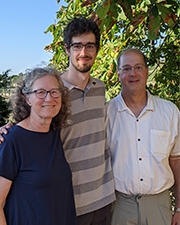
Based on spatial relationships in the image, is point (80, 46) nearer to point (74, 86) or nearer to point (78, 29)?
point (78, 29)

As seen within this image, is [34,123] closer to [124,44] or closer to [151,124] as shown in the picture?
[151,124]

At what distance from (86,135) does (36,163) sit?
0.55 m

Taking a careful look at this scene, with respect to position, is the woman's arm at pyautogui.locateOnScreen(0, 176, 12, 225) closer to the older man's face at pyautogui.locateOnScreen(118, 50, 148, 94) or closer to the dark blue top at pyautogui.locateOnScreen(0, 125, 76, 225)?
the dark blue top at pyautogui.locateOnScreen(0, 125, 76, 225)

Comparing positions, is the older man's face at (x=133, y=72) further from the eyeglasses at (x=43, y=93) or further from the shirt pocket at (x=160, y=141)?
the eyeglasses at (x=43, y=93)

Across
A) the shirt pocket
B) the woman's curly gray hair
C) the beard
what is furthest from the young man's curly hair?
the shirt pocket

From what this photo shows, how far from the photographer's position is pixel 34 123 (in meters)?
1.56

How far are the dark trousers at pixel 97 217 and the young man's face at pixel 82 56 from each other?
109cm

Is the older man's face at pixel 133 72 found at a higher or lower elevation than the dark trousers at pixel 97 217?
higher

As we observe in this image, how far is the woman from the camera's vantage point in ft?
4.52

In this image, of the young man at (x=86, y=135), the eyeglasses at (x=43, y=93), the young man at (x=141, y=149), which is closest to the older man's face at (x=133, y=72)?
the young man at (x=141, y=149)

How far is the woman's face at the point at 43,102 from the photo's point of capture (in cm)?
154

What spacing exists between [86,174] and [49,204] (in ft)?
1.56

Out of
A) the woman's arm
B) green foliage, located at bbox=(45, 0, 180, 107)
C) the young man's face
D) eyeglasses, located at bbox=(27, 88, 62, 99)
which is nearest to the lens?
the woman's arm

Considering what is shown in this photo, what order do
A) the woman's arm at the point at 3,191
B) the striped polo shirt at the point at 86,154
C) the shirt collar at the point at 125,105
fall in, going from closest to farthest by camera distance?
the woman's arm at the point at 3,191
the striped polo shirt at the point at 86,154
the shirt collar at the point at 125,105
